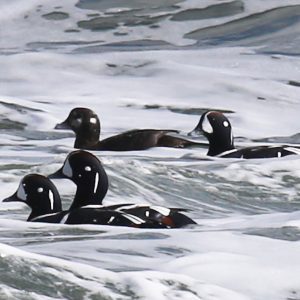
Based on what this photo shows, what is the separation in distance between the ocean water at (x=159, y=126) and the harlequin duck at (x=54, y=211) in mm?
212

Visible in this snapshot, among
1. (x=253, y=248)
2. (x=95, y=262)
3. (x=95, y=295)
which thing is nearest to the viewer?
(x=95, y=295)

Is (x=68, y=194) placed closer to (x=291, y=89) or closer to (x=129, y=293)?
(x=129, y=293)

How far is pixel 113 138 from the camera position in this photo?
1291cm

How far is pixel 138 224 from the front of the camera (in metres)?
7.84

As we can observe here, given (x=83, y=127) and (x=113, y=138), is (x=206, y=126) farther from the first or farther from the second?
(x=83, y=127)

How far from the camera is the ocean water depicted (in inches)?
234

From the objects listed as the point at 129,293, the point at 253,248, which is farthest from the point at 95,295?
the point at 253,248

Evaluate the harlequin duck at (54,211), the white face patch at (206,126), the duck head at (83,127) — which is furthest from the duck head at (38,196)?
the duck head at (83,127)

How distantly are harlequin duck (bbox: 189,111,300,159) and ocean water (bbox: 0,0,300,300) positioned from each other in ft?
0.69

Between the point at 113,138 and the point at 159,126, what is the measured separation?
198 centimetres

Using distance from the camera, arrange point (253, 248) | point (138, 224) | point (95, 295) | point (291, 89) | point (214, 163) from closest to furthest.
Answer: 1. point (95, 295)
2. point (253, 248)
3. point (138, 224)
4. point (214, 163)
5. point (291, 89)

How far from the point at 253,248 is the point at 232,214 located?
2755 millimetres

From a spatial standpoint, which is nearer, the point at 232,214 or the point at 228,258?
the point at 228,258

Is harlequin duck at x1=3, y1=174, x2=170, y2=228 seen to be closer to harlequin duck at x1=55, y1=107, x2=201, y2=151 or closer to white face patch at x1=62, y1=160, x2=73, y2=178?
white face patch at x1=62, y1=160, x2=73, y2=178
